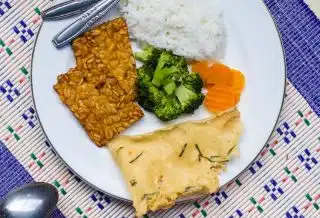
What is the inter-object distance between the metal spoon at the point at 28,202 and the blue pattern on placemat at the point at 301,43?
3.92ft

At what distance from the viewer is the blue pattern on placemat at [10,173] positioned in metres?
2.76

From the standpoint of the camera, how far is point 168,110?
2719 mm

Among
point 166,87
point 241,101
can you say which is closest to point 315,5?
point 241,101

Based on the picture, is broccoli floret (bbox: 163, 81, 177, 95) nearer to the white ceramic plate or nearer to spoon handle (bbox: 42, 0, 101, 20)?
the white ceramic plate

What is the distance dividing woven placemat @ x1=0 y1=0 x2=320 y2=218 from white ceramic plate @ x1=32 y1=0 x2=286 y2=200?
120mm

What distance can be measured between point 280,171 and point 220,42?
2.10 ft

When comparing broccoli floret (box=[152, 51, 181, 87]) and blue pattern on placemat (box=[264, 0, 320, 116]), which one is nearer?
broccoli floret (box=[152, 51, 181, 87])

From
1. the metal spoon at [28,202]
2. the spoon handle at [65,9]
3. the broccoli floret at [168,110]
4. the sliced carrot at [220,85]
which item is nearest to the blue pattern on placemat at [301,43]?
the sliced carrot at [220,85]

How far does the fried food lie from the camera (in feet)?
8.80

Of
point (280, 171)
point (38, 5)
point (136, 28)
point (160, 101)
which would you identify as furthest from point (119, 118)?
point (280, 171)

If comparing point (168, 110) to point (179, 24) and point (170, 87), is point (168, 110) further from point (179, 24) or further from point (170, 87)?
point (179, 24)

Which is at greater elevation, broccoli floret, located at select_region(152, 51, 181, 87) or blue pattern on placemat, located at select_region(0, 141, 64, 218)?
blue pattern on placemat, located at select_region(0, 141, 64, 218)

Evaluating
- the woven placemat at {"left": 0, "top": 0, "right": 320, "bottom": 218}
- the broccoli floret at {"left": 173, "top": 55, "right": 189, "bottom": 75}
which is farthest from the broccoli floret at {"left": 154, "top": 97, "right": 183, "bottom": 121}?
the woven placemat at {"left": 0, "top": 0, "right": 320, "bottom": 218}

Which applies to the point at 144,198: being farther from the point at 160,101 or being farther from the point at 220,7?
the point at 220,7
